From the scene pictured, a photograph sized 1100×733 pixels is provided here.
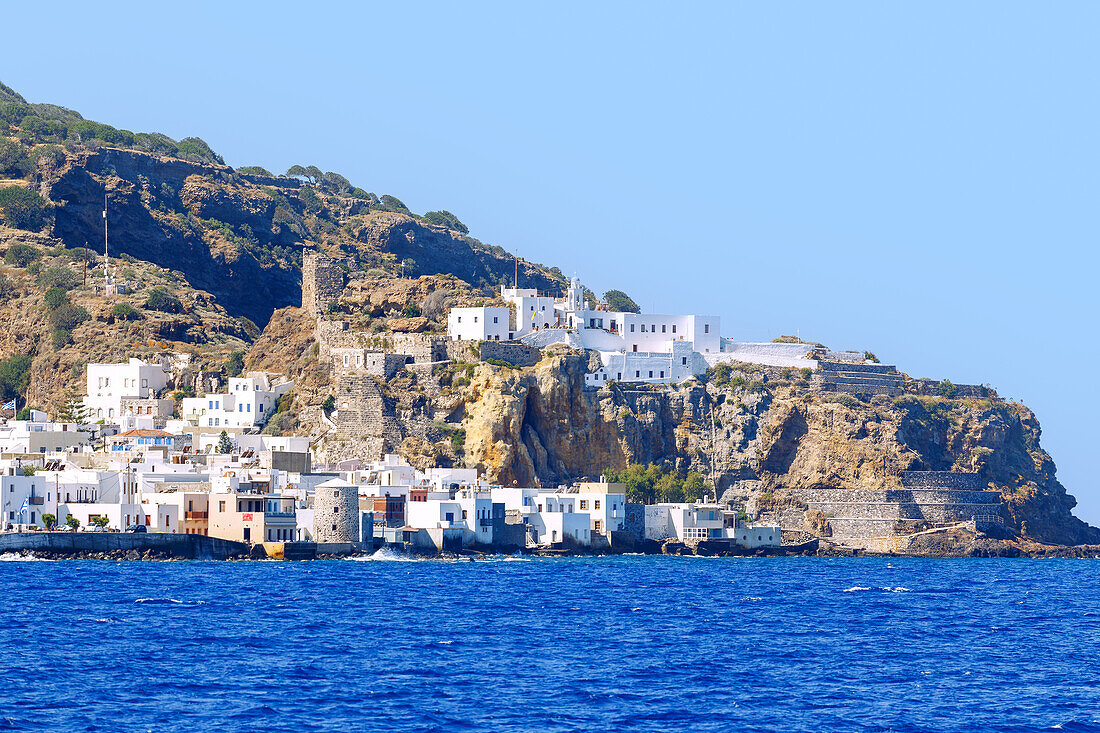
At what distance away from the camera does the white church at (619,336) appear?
13700 centimetres

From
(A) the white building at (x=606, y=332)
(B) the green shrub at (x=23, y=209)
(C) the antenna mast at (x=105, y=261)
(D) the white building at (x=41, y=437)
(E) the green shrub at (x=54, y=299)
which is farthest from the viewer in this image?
(B) the green shrub at (x=23, y=209)

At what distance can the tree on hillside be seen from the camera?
187262mm

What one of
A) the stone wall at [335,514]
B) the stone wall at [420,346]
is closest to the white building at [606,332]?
the stone wall at [420,346]

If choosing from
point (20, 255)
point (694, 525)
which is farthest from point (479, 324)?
point (20, 255)

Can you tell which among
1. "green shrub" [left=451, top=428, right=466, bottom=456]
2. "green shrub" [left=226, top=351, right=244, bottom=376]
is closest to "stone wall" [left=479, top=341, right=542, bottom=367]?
"green shrub" [left=451, top=428, right=466, bottom=456]

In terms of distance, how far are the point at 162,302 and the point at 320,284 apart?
1483 centimetres

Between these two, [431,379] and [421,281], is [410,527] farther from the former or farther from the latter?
[421,281]

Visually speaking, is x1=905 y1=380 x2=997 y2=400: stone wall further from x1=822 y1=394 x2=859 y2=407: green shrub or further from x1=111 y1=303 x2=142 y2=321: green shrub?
x1=111 y1=303 x2=142 y2=321: green shrub

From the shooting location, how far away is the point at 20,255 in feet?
525

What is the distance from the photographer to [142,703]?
170ft

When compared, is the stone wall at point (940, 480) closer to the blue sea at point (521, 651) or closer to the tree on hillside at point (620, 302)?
the blue sea at point (521, 651)

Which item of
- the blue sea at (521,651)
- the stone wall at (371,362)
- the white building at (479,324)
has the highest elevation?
the white building at (479,324)

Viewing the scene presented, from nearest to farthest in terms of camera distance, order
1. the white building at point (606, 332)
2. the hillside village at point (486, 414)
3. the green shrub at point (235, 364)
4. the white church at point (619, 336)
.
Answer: the hillside village at point (486, 414), the white building at point (606, 332), the white church at point (619, 336), the green shrub at point (235, 364)

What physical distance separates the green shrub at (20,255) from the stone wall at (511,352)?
153ft
